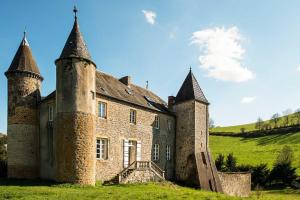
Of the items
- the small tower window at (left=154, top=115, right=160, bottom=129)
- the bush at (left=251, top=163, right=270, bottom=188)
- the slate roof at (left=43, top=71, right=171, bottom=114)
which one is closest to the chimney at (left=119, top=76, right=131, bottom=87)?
the slate roof at (left=43, top=71, right=171, bottom=114)

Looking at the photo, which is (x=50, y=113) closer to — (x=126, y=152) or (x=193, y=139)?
(x=126, y=152)

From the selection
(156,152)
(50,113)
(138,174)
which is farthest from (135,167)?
(50,113)

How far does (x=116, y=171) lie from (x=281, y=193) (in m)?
21.7

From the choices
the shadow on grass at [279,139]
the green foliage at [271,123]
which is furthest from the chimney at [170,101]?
the green foliage at [271,123]

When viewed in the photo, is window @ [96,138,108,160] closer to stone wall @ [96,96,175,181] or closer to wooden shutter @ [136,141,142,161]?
stone wall @ [96,96,175,181]

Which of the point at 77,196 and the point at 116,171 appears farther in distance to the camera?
the point at 116,171

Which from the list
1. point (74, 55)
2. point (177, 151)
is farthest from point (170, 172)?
point (74, 55)

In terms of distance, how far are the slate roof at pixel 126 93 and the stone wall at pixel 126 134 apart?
0.46 metres

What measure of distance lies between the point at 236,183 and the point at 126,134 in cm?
1416

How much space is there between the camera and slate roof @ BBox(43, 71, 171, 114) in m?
26.7

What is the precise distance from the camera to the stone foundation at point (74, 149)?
21.7m

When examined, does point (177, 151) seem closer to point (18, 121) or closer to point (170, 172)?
point (170, 172)

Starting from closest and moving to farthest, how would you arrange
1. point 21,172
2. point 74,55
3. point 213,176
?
1. point 74,55
2. point 21,172
3. point 213,176

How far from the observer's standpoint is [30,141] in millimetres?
25906
